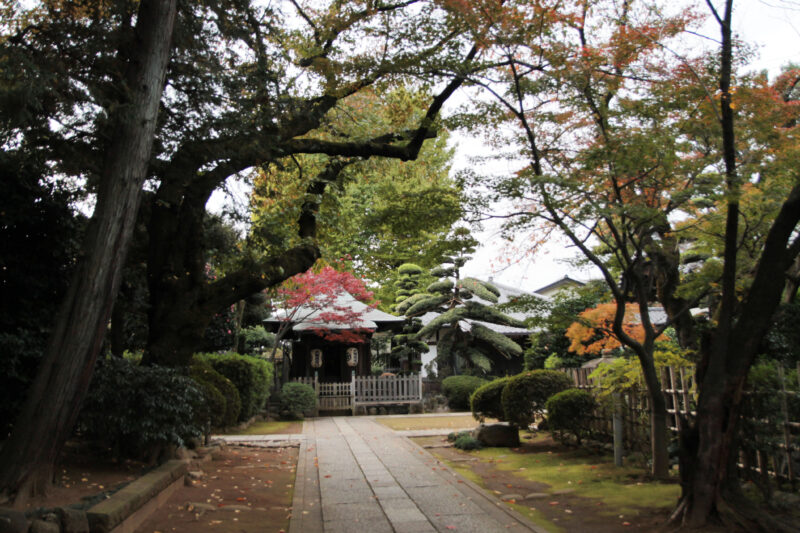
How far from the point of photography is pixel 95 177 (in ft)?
28.7

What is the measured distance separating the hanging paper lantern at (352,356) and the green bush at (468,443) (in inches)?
413

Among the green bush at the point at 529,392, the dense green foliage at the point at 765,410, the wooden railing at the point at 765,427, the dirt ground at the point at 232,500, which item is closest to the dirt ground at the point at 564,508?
the wooden railing at the point at 765,427

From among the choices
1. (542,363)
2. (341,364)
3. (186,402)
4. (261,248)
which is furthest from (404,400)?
(186,402)

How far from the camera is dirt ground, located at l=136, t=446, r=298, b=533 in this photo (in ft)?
18.7

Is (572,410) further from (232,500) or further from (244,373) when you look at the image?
(244,373)

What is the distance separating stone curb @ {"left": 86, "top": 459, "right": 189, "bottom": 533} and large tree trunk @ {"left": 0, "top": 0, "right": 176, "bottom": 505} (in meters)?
0.79

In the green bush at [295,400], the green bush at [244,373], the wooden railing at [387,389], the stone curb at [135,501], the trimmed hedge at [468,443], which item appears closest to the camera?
the stone curb at [135,501]

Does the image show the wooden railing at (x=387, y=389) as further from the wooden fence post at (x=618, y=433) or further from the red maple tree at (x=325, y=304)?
the wooden fence post at (x=618, y=433)

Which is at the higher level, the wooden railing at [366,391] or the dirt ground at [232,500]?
the wooden railing at [366,391]

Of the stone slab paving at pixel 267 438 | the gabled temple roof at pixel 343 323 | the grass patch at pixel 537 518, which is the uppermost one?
the gabled temple roof at pixel 343 323

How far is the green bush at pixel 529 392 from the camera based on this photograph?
1161cm

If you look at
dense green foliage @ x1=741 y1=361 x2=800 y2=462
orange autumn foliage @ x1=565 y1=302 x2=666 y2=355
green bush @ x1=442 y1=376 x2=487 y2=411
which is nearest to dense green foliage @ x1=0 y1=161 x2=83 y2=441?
orange autumn foliage @ x1=565 y1=302 x2=666 y2=355

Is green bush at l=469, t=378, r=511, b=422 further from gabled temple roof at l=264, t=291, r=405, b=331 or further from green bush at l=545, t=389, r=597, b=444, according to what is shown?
gabled temple roof at l=264, t=291, r=405, b=331

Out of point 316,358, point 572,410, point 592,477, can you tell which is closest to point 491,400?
point 572,410
